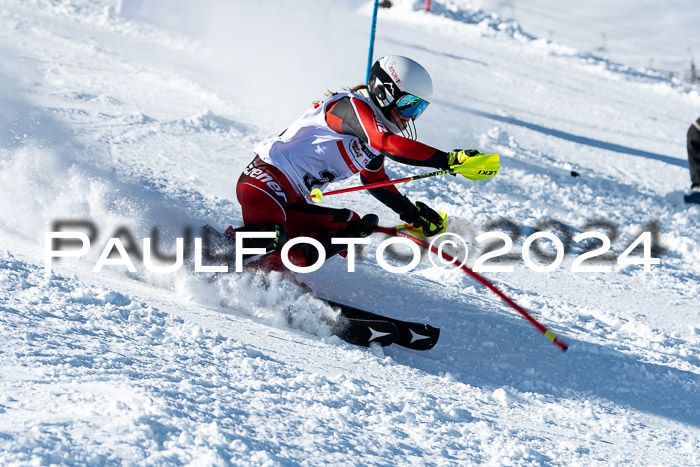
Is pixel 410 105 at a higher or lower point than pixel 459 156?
higher

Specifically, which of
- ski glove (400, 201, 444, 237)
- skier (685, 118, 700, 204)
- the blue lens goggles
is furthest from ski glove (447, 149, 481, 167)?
skier (685, 118, 700, 204)

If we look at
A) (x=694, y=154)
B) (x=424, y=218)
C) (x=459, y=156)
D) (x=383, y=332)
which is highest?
(x=694, y=154)

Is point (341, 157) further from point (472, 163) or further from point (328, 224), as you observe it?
point (472, 163)

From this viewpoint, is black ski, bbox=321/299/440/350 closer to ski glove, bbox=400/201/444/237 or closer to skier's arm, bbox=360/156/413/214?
ski glove, bbox=400/201/444/237

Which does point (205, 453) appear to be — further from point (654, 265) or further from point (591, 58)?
point (591, 58)

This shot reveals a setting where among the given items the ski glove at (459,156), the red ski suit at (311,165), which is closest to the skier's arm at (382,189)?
the red ski suit at (311,165)

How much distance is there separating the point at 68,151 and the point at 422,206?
3.08m

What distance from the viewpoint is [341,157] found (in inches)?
170

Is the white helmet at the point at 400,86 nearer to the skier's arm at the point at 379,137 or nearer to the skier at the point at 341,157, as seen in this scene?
the skier at the point at 341,157

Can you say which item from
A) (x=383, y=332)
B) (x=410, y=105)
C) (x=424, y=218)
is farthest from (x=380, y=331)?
(x=410, y=105)

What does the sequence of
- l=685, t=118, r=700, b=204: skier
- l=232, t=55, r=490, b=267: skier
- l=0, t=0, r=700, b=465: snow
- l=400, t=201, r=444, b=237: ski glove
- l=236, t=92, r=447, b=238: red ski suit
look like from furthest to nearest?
1. l=685, t=118, r=700, b=204: skier
2. l=400, t=201, r=444, b=237: ski glove
3. l=236, t=92, r=447, b=238: red ski suit
4. l=232, t=55, r=490, b=267: skier
5. l=0, t=0, r=700, b=465: snow

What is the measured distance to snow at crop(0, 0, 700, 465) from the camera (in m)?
2.63

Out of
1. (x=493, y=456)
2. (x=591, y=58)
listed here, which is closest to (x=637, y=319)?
(x=493, y=456)

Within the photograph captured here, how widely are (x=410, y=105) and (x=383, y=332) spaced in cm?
139
